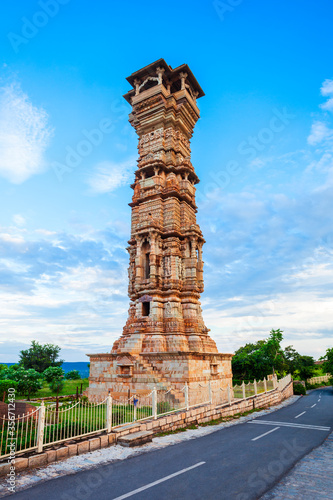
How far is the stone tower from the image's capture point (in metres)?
18.6

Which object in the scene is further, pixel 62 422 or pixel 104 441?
pixel 104 441

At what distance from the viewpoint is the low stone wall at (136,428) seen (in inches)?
297

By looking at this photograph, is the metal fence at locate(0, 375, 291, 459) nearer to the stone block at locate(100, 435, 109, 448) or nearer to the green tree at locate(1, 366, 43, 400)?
the stone block at locate(100, 435, 109, 448)

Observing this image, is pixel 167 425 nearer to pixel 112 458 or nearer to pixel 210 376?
pixel 112 458

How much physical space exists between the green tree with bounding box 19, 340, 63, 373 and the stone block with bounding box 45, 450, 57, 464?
123 ft

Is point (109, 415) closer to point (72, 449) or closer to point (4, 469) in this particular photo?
point (72, 449)

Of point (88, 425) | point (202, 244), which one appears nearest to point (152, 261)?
point (202, 244)

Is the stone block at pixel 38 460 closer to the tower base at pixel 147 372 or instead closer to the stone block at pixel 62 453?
the stone block at pixel 62 453

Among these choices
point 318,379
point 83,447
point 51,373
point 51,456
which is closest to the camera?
point 51,456

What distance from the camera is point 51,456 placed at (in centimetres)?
789

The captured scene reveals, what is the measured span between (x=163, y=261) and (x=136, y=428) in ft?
43.4

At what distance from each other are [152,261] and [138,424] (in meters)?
12.3

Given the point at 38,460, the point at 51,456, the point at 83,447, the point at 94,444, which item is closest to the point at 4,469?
the point at 38,460

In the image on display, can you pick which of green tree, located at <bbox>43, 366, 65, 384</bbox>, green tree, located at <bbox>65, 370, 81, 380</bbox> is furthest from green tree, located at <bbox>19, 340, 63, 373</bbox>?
green tree, located at <bbox>43, 366, 65, 384</bbox>
